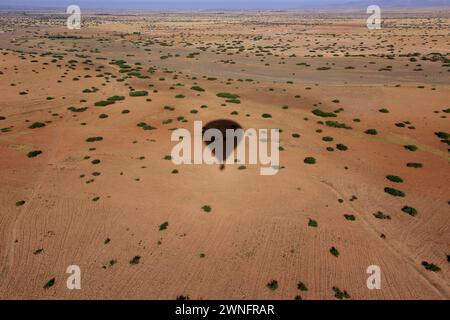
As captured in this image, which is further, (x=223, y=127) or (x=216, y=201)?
(x=223, y=127)

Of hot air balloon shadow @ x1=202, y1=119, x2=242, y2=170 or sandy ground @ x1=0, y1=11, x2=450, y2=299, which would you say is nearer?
sandy ground @ x1=0, y1=11, x2=450, y2=299

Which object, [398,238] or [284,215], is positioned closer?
[398,238]

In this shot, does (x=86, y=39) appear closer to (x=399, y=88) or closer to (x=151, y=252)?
(x=399, y=88)

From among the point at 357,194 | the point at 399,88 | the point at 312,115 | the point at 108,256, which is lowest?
the point at 108,256

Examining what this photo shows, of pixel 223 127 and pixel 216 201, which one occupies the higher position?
pixel 223 127

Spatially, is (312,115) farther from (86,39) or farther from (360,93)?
(86,39)

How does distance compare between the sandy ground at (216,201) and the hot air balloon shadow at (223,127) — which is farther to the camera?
the hot air balloon shadow at (223,127)

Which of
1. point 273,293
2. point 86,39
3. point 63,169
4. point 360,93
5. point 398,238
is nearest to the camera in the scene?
point 273,293
